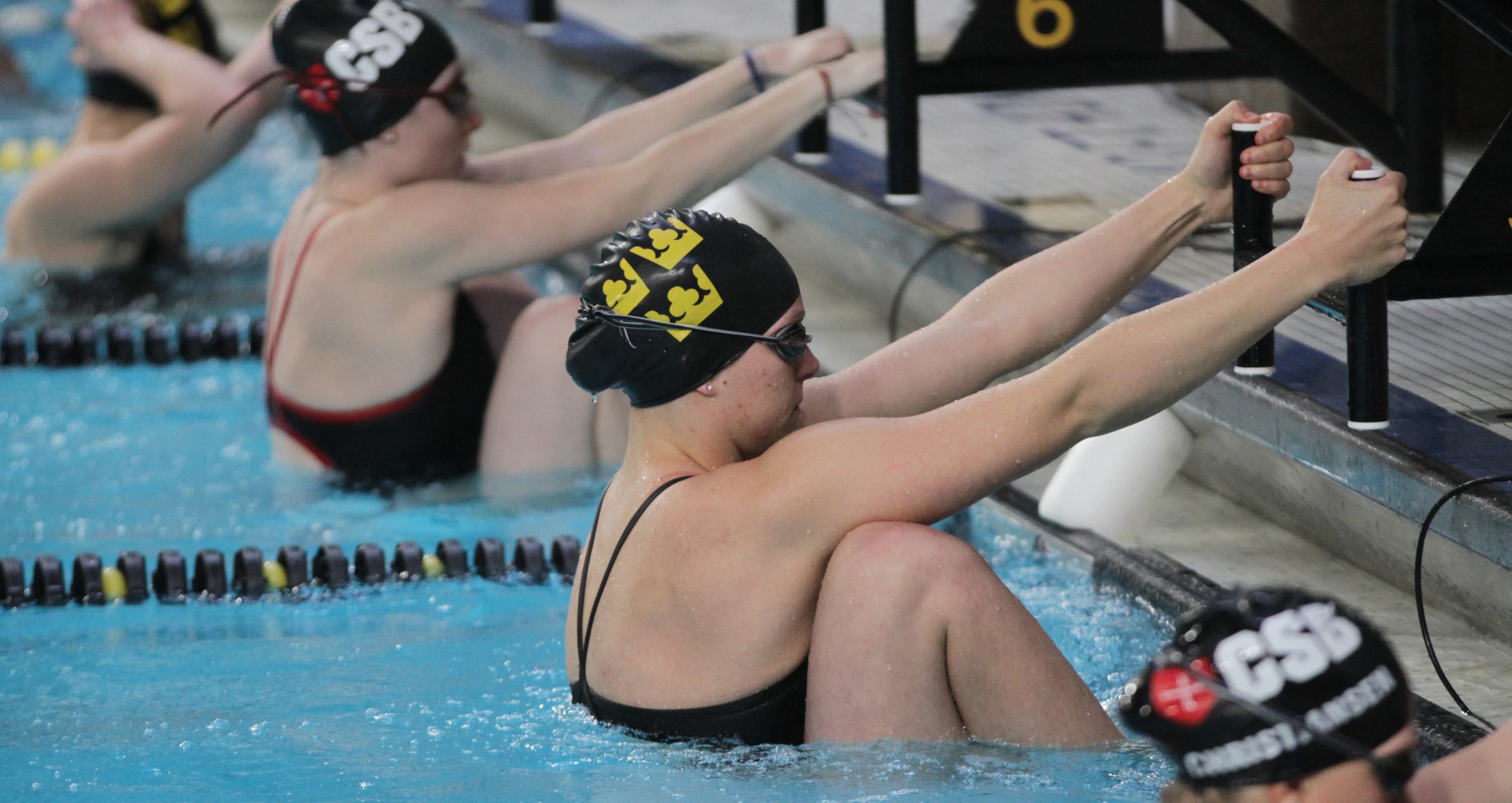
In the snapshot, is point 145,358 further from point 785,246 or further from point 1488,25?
point 1488,25

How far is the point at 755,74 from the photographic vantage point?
4609 millimetres

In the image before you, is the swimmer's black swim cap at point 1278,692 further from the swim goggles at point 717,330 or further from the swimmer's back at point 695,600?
the swim goggles at point 717,330

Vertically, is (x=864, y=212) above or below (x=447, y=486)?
above

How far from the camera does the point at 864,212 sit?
5.17 m

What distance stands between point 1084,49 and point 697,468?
261 centimetres

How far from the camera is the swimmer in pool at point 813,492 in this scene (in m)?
2.43

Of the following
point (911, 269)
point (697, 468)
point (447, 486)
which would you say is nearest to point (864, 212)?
point (911, 269)

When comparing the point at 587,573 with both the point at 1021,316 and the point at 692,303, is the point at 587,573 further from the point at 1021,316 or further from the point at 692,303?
the point at 1021,316

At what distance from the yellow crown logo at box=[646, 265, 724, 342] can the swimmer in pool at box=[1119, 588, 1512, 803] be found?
0.92 meters

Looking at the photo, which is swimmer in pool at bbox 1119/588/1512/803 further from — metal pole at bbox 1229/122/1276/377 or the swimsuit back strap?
the swimsuit back strap

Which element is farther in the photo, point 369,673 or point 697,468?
point 369,673

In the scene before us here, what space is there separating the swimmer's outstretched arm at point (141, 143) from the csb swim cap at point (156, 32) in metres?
0.06

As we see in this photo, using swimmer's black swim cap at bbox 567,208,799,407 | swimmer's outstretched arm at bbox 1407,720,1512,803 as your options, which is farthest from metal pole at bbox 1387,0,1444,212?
swimmer's outstretched arm at bbox 1407,720,1512,803

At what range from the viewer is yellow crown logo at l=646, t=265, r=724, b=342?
2584 mm
